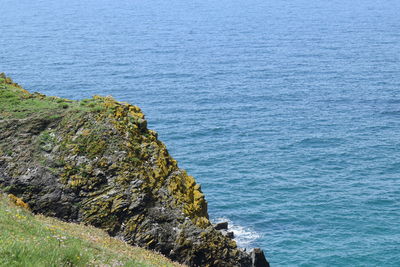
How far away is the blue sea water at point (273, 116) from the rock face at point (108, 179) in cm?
2373

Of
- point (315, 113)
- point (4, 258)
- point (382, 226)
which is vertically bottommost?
point (4, 258)

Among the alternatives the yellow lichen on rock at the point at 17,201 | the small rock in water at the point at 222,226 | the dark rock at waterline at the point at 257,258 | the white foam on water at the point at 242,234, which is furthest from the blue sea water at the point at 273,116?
the yellow lichen on rock at the point at 17,201

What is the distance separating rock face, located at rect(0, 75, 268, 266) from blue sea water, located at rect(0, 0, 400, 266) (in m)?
23.7

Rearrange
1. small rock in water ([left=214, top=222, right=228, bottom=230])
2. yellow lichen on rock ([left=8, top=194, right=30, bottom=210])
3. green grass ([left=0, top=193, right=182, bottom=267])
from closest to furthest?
green grass ([left=0, top=193, right=182, bottom=267])
yellow lichen on rock ([left=8, top=194, right=30, bottom=210])
small rock in water ([left=214, top=222, right=228, bottom=230])

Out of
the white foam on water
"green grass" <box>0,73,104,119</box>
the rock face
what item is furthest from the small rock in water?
"green grass" <box>0,73,104,119</box>

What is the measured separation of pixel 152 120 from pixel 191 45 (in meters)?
82.3

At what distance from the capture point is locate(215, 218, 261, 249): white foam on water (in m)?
60.1

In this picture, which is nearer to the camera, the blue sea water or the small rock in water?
the small rock in water

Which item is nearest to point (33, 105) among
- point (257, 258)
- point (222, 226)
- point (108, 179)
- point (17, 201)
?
point (108, 179)

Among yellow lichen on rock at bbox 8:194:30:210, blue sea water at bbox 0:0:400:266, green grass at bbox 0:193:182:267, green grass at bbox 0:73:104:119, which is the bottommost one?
green grass at bbox 0:193:182:267

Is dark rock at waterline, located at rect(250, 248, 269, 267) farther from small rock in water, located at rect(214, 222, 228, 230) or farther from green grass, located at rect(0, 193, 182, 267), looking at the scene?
small rock in water, located at rect(214, 222, 228, 230)

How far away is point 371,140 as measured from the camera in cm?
8975

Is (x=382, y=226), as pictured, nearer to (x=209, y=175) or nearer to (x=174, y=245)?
(x=209, y=175)

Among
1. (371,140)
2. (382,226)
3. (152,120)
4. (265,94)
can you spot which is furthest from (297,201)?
(265,94)
